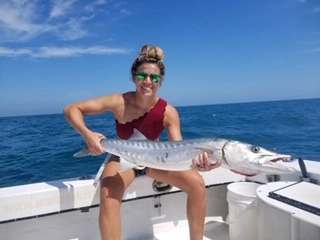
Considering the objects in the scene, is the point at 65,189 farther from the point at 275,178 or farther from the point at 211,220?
the point at 275,178

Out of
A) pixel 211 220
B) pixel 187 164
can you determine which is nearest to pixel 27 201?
pixel 187 164

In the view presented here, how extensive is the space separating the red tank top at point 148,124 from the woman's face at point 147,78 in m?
0.20

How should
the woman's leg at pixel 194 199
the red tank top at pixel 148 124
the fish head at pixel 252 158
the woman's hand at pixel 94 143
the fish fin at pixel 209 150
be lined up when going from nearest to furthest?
the fish head at pixel 252 158 → the fish fin at pixel 209 150 → the woman's hand at pixel 94 143 → the woman's leg at pixel 194 199 → the red tank top at pixel 148 124

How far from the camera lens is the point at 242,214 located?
9.68ft

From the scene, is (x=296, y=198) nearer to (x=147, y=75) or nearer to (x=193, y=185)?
(x=193, y=185)

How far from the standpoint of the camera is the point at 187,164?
2.24 meters

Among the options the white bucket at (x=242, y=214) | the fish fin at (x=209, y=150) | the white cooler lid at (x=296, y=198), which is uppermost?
the fish fin at (x=209, y=150)

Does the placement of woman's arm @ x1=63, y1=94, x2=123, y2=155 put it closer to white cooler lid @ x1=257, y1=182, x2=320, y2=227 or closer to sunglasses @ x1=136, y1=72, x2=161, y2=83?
sunglasses @ x1=136, y1=72, x2=161, y2=83

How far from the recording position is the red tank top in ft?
9.37

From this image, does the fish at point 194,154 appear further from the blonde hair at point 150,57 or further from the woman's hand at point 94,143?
the blonde hair at point 150,57

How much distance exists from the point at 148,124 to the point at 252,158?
3.93 feet

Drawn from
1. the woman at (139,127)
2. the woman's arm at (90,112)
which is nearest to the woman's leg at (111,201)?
the woman at (139,127)

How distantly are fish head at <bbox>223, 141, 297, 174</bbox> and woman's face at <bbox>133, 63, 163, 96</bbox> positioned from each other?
1.00m

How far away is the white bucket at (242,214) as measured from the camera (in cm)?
289
